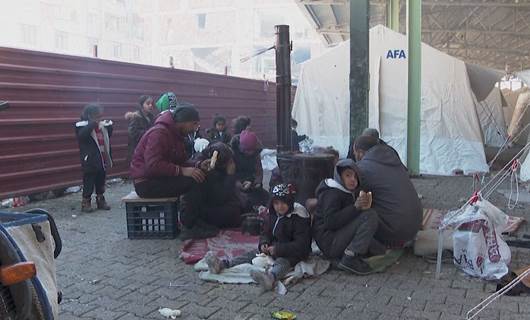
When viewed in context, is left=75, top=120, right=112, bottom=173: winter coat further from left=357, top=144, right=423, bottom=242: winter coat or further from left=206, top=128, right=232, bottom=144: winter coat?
left=357, top=144, right=423, bottom=242: winter coat

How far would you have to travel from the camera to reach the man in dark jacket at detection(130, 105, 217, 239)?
5995mm

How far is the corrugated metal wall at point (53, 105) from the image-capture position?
7996 millimetres

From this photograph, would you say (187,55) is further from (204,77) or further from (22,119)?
(22,119)

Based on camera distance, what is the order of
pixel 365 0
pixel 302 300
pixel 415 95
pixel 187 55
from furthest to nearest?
pixel 187 55 → pixel 415 95 → pixel 365 0 → pixel 302 300

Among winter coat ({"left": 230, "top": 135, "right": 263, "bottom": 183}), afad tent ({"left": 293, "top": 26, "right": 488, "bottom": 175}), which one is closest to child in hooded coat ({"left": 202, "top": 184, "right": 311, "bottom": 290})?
winter coat ({"left": 230, "top": 135, "right": 263, "bottom": 183})

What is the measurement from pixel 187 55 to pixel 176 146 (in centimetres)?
5498

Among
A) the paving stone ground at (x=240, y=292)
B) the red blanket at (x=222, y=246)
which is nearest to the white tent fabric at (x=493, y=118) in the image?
the paving stone ground at (x=240, y=292)

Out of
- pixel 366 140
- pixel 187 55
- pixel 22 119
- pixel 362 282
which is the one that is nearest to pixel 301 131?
pixel 22 119

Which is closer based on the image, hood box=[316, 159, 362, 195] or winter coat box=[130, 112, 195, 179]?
hood box=[316, 159, 362, 195]

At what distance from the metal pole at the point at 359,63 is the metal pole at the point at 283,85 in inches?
46.5

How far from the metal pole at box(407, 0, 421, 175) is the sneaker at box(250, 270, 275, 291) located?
7984 mm

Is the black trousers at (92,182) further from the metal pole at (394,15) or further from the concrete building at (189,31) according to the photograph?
the concrete building at (189,31)

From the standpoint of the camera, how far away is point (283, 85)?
722cm

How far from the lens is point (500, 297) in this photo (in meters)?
4.31
